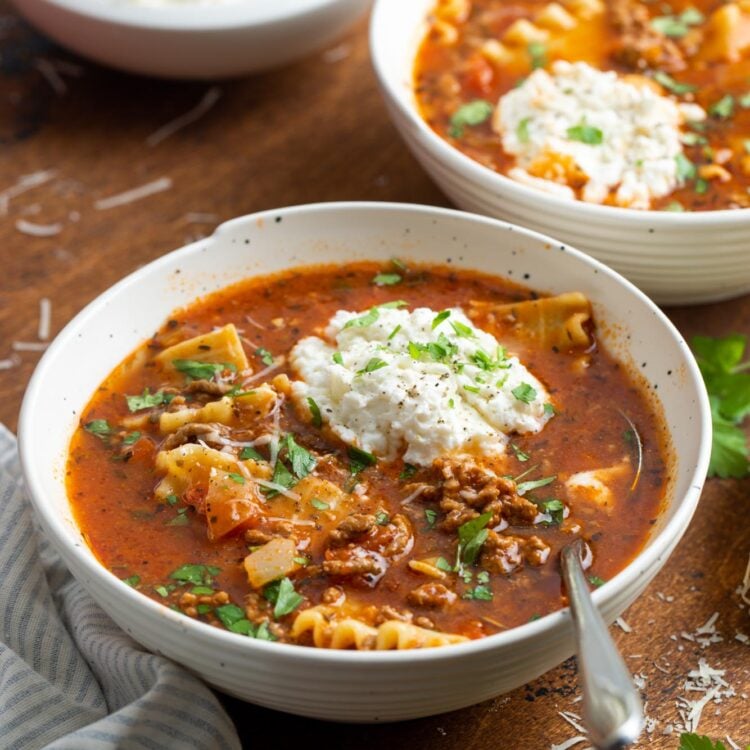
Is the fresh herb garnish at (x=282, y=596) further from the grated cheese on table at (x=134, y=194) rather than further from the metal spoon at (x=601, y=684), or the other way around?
the grated cheese on table at (x=134, y=194)

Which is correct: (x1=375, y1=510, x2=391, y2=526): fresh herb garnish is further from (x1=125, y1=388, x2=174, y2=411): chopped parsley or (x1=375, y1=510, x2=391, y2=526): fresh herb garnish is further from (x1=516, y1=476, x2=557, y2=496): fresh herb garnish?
(x1=125, y1=388, x2=174, y2=411): chopped parsley

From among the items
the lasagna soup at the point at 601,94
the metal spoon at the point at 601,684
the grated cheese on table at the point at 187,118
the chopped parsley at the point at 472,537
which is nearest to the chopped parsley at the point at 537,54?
the lasagna soup at the point at 601,94

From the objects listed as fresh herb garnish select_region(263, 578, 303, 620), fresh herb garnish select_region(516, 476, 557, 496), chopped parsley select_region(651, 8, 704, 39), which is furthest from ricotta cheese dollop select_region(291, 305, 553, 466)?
chopped parsley select_region(651, 8, 704, 39)

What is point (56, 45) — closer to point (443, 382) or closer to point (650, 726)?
point (443, 382)

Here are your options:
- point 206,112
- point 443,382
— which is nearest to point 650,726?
point 443,382

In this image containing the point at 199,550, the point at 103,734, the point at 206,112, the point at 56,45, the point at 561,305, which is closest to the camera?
the point at 103,734

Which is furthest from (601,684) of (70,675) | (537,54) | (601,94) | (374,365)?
(537,54)
